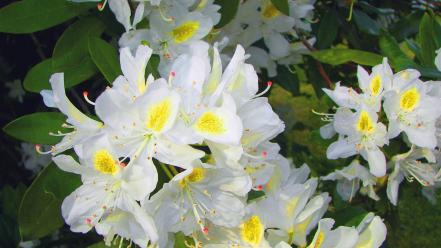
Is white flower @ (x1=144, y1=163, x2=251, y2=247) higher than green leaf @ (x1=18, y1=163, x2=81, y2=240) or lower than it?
higher

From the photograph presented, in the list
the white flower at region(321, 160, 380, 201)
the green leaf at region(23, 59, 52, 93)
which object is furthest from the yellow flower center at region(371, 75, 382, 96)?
the green leaf at region(23, 59, 52, 93)

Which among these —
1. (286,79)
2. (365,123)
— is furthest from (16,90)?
(365,123)

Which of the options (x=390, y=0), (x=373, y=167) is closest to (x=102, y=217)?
(x=373, y=167)

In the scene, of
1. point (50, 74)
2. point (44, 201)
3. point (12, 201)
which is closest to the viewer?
point (44, 201)

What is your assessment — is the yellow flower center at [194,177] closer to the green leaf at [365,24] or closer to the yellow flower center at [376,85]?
the yellow flower center at [376,85]

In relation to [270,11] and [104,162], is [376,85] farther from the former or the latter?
[104,162]

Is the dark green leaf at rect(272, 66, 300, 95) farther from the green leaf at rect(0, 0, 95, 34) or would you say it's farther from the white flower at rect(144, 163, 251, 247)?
the white flower at rect(144, 163, 251, 247)
